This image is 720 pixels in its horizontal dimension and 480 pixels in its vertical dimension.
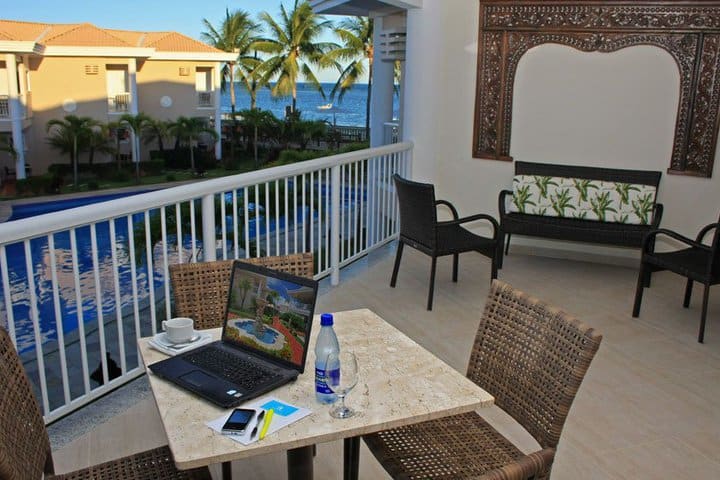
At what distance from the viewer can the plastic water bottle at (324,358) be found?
5.82 ft

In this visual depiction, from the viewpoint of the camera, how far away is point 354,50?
3306 centimetres

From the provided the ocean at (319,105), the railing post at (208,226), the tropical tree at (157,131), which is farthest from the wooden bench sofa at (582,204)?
the ocean at (319,105)

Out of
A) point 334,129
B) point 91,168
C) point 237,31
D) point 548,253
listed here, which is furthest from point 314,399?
point 237,31

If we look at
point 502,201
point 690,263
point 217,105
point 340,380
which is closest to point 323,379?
point 340,380

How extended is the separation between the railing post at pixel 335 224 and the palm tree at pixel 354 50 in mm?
27163

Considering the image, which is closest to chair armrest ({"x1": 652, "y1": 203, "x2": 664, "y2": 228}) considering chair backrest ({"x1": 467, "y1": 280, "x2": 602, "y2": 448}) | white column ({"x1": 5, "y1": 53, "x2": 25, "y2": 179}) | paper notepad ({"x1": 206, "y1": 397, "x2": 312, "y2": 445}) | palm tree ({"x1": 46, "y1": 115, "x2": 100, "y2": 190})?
chair backrest ({"x1": 467, "y1": 280, "x2": 602, "y2": 448})

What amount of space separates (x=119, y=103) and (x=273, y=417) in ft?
92.4

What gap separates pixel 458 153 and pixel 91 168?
76.6 feet

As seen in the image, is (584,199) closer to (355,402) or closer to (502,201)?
(502,201)

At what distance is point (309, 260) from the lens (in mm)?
2650

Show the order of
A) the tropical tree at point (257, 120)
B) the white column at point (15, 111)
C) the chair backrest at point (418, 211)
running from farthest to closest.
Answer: the tropical tree at point (257, 120)
the white column at point (15, 111)
the chair backrest at point (418, 211)

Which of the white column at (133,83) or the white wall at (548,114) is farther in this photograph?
the white column at (133,83)

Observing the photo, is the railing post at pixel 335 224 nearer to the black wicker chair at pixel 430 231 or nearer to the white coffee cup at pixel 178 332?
the black wicker chair at pixel 430 231

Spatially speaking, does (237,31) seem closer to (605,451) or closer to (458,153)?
(458,153)
